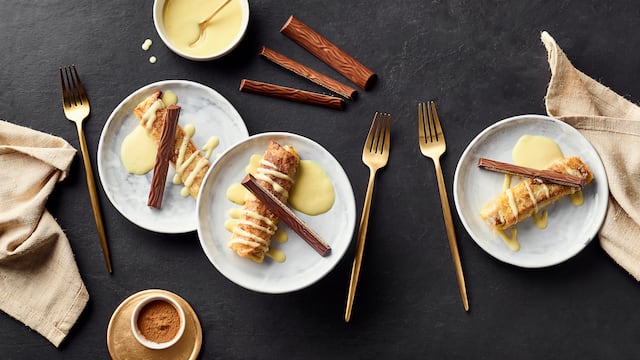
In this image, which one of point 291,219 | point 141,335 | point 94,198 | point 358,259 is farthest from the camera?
point 94,198

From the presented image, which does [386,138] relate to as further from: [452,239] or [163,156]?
[163,156]

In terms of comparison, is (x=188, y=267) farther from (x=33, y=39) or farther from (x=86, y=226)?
(x=33, y=39)

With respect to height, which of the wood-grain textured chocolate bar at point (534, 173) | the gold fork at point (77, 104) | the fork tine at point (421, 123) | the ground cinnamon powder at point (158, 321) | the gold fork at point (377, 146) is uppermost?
the wood-grain textured chocolate bar at point (534, 173)

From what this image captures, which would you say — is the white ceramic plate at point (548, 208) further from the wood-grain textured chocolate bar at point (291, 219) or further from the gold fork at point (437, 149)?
the wood-grain textured chocolate bar at point (291, 219)

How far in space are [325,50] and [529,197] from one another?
111 centimetres

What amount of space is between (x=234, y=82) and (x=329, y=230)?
2.77 ft

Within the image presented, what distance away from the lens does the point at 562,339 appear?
2.91 meters

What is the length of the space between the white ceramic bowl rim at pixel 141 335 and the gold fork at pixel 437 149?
1.19 meters

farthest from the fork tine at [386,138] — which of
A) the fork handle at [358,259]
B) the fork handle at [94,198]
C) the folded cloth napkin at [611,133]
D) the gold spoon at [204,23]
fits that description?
the fork handle at [94,198]

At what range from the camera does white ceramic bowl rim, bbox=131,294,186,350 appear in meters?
2.79

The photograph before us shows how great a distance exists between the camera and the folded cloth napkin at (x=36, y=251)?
9.72 feet

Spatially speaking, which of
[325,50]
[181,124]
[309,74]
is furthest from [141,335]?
[325,50]

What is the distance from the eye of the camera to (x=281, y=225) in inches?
111

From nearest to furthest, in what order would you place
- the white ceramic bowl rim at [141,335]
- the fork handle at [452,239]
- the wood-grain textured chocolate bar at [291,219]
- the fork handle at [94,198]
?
the wood-grain textured chocolate bar at [291,219], the white ceramic bowl rim at [141,335], the fork handle at [452,239], the fork handle at [94,198]
